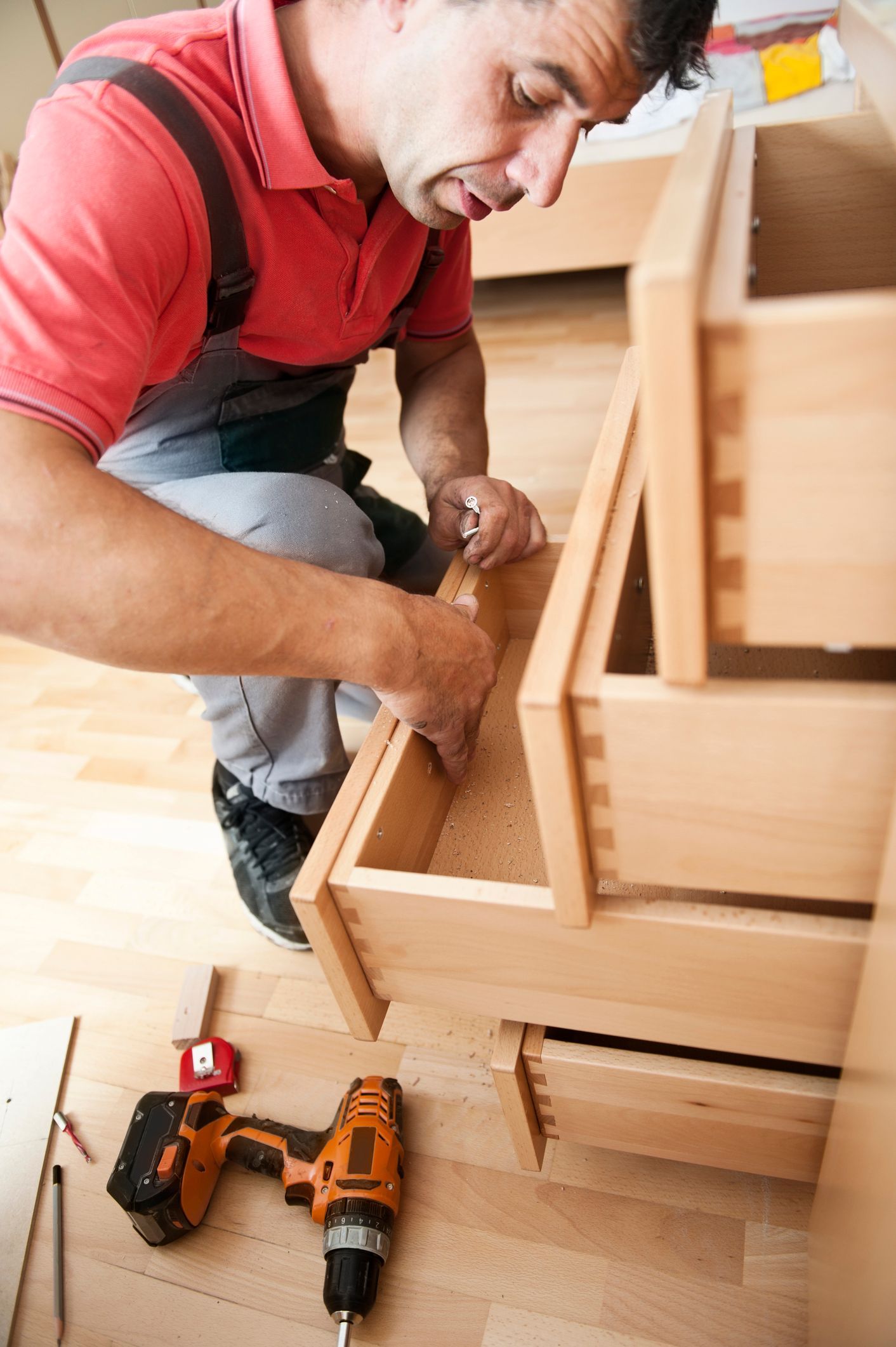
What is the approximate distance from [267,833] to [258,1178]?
367 mm

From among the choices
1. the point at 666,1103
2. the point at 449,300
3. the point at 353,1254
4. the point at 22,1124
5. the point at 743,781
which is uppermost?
the point at 743,781

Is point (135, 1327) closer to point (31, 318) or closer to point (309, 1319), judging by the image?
point (309, 1319)

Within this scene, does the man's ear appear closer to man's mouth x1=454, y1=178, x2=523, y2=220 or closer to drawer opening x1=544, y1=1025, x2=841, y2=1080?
man's mouth x1=454, y1=178, x2=523, y2=220

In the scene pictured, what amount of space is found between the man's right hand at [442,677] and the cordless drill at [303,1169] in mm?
336

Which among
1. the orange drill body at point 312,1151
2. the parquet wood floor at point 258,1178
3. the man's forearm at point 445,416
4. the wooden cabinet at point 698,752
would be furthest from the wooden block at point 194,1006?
the man's forearm at point 445,416

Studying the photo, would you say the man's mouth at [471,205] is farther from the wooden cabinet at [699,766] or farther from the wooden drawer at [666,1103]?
the wooden drawer at [666,1103]

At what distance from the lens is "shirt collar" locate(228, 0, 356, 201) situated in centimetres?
73

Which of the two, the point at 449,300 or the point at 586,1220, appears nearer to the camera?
the point at 586,1220

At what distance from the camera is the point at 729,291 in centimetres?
34

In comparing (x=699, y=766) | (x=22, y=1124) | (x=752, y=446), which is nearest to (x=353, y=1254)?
(x=22, y=1124)

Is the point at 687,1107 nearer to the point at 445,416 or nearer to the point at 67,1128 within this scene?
the point at 67,1128

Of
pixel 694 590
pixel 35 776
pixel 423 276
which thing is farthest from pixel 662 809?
pixel 35 776

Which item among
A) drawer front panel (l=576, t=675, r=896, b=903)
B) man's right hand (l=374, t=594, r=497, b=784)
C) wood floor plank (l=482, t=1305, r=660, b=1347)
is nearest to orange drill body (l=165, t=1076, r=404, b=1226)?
wood floor plank (l=482, t=1305, r=660, b=1347)

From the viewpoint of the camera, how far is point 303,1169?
0.80 m
